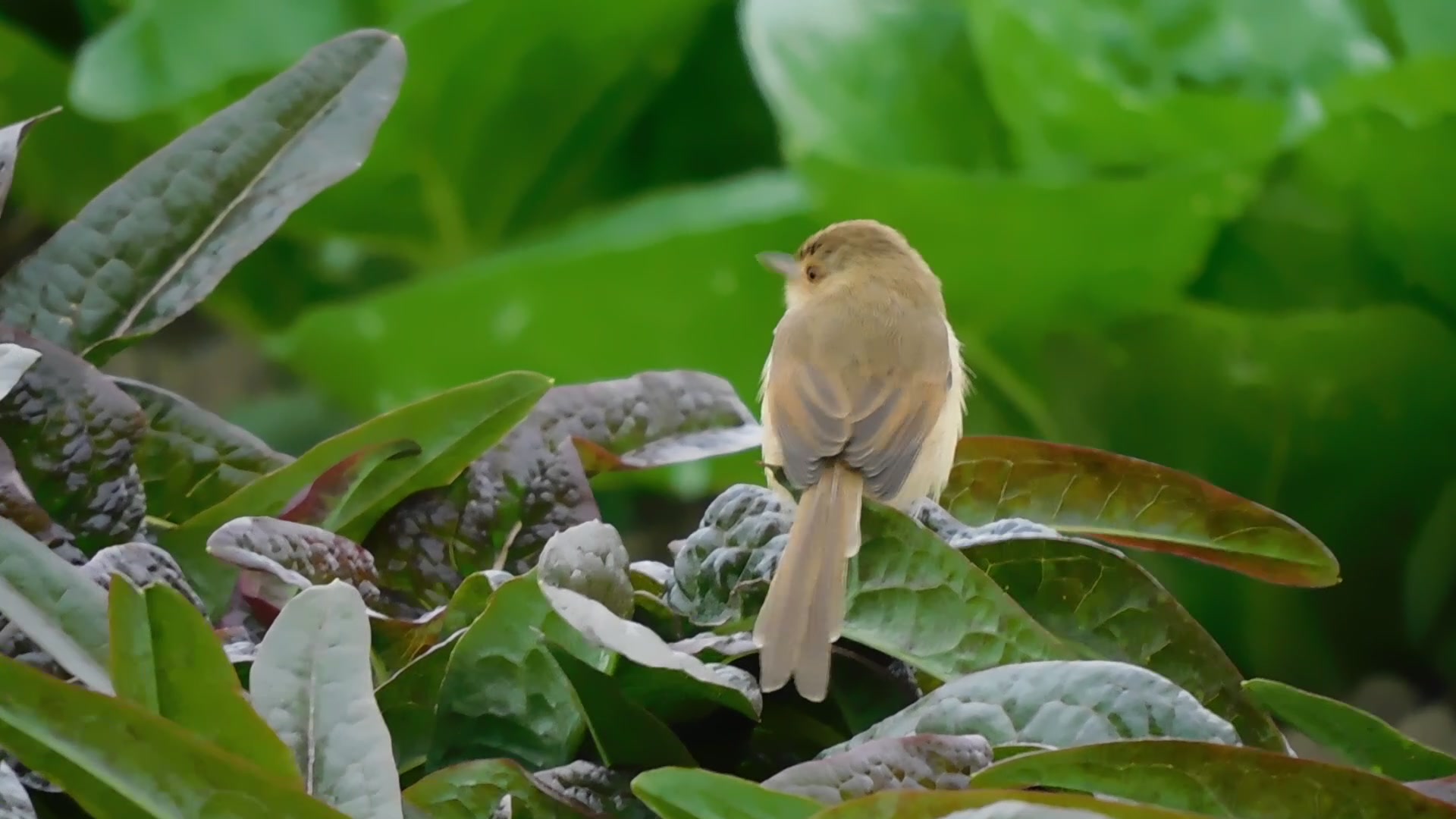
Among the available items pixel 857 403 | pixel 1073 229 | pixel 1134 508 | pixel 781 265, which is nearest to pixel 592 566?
pixel 1134 508

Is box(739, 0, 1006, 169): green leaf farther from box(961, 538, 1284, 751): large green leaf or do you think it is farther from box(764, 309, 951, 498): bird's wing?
box(961, 538, 1284, 751): large green leaf

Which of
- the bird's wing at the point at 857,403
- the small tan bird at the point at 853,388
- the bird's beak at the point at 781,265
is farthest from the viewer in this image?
the bird's beak at the point at 781,265

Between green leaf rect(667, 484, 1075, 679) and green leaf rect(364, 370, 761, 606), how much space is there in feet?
0.22

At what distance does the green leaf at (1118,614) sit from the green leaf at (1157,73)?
1.03 metres

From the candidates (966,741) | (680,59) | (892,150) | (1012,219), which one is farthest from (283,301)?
(966,741)

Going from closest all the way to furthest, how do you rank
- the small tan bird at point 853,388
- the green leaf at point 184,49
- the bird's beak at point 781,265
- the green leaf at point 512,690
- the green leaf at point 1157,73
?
the green leaf at point 512,690
the small tan bird at point 853,388
the bird's beak at point 781,265
the green leaf at point 1157,73
the green leaf at point 184,49

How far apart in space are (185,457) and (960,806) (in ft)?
1.30

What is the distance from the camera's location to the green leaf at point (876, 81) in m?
1.67

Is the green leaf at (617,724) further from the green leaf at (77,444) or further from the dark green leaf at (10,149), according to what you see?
the dark green leaf at (10,149)

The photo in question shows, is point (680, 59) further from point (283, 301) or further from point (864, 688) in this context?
point (864, 688)

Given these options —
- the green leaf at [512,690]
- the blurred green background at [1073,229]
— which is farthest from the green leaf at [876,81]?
the green leaf at [512,690]

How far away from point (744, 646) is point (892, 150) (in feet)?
4.03

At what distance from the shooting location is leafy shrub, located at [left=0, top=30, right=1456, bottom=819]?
473 mm

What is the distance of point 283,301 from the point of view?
244cm
